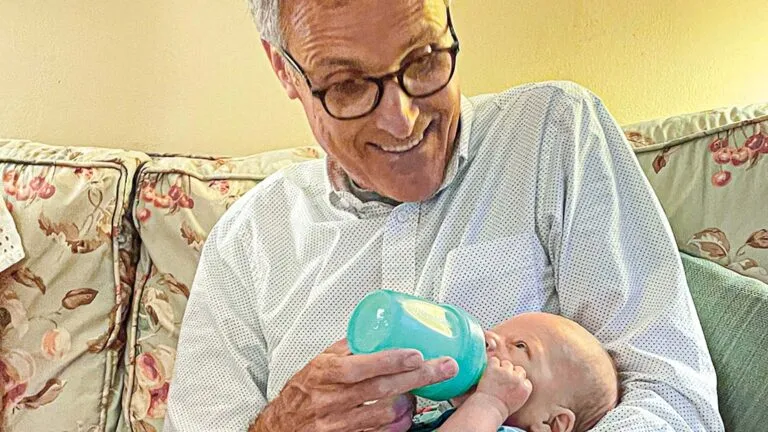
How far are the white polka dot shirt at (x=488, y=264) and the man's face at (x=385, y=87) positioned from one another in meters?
0.07

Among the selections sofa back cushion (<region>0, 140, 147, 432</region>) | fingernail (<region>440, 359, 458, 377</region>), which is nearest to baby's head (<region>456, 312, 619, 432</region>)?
fingernail (<region>440, 359, 458, 377</region>)

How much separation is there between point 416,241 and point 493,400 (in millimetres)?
385

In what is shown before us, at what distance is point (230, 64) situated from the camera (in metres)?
2.19

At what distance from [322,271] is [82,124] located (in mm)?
1049

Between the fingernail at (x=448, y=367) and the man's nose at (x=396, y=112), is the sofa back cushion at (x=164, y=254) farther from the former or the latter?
the fingernail at (x=448, y=367)

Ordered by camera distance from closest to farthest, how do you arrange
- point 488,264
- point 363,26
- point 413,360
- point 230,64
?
1. point 413,360
2. point 363,26
3. point 488,264
4. point 230,64

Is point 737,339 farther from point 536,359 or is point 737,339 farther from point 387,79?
point 387,79

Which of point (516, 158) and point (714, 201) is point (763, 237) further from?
point (516, 158)

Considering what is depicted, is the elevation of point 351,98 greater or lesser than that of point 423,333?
greater

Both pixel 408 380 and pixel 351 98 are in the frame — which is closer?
pixel 408 380

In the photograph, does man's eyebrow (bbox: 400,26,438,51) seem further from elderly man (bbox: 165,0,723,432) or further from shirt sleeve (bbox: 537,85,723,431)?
shirt sleeve (bbox: 537,85,723,431)

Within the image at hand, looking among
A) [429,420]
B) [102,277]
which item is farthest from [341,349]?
[102,277]

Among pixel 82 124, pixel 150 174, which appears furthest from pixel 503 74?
pixel 82 124

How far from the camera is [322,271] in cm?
148
